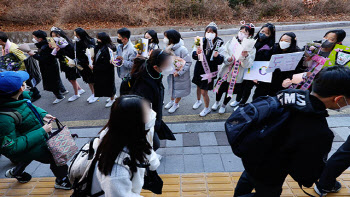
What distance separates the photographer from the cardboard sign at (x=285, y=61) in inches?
131

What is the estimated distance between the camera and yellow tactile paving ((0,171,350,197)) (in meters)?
2.72

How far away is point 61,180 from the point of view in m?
2.88

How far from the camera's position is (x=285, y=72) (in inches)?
145

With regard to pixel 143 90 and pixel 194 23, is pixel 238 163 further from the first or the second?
pixel 194 23

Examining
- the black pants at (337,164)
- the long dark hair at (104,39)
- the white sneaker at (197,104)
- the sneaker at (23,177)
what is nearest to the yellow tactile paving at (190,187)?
the sneaker at (23,177)

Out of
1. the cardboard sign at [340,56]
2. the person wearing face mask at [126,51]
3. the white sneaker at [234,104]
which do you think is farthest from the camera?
the white sneaker at [234,104]

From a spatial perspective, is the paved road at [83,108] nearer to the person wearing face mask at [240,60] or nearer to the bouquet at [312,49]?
the person wearing face mask at [240,60]

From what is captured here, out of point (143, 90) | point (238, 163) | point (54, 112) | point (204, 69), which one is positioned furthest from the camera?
point (54, 112)

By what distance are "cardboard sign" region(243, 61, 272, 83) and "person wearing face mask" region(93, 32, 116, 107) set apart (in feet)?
9.50

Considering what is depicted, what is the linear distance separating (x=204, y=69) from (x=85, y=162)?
305 cm

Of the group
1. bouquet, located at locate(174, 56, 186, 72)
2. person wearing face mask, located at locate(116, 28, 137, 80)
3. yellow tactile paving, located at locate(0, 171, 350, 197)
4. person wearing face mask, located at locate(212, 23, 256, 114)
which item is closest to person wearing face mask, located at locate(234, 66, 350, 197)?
yellow tactile paving, located at locate(0, 171, 350, 197)

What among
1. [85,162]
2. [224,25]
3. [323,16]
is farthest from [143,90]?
[323,16]

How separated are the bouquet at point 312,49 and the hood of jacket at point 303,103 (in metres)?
2.21

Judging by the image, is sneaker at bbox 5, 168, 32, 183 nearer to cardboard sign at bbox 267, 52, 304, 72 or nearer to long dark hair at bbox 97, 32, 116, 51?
long dark hair at bbox 97, 32, 116, 51
